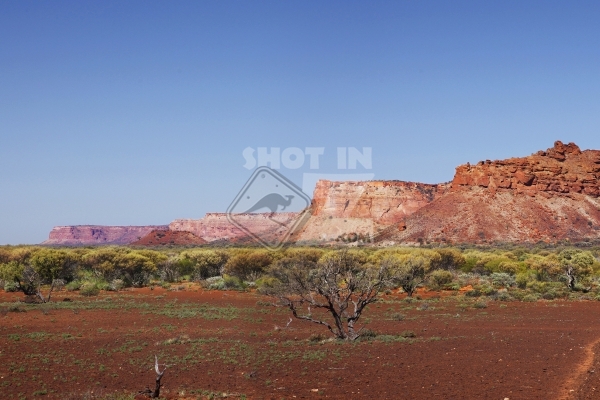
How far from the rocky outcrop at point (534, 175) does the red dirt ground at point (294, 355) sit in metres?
73.3

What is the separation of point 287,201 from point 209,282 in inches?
1193

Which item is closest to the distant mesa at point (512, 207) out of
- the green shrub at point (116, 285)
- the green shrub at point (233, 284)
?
the green shrub at point (233, 284)

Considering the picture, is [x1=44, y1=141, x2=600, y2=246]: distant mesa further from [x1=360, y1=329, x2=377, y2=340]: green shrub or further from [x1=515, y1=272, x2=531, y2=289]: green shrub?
[x1=360, y1=329, x2=377, y2=340]: green shrub

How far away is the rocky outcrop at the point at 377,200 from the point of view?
137 metres

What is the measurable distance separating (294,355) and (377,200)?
408 feet

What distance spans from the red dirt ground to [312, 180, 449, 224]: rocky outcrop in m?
106

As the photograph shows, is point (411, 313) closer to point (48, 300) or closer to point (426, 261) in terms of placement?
point (426, 261)

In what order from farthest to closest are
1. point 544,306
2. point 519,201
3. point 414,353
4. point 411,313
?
point 519,201, point 544,306, point 411,313, point 414,353

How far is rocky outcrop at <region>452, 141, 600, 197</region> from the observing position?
3976 inches

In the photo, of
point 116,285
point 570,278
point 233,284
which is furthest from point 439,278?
point 116,285

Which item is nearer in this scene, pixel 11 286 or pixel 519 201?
pixel 11 286

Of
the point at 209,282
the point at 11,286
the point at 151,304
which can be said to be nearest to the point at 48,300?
the point at 151,304

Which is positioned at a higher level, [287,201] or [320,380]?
[287,201]

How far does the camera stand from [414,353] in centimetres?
1819
